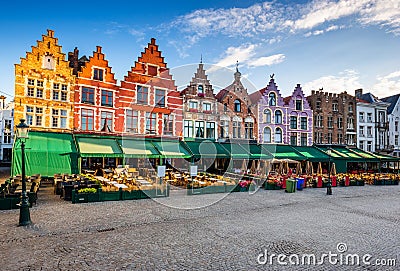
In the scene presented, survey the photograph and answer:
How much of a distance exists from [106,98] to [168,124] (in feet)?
19.7

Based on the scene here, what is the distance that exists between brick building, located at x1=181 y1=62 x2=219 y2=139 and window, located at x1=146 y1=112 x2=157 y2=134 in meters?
3.01

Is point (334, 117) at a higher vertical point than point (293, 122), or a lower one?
higher

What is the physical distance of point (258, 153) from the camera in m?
27.4

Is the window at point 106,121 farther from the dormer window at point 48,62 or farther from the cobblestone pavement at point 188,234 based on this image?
the cobblestone pavement at point 188,234

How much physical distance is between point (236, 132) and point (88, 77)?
15.5 meters

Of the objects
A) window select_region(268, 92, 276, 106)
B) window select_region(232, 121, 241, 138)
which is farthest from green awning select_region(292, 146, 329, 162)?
window select_region(232, 121, 241, 138)

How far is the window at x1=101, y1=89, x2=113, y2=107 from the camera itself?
23609 millimetres

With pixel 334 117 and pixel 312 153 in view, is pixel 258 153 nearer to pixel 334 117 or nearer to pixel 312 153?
pixel 312 153

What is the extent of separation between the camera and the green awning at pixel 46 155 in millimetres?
19234

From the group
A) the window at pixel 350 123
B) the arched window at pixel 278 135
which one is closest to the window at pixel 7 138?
the arched window at pixel 278 135

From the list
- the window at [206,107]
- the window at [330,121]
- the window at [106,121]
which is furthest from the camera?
the window at [330,121]

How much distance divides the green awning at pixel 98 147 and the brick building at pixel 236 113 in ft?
37.0

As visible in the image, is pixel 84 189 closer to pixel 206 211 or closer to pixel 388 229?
pixel 206 211

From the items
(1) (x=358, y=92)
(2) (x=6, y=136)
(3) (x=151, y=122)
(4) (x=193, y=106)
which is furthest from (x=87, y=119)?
(1) (x=358, y=92)
